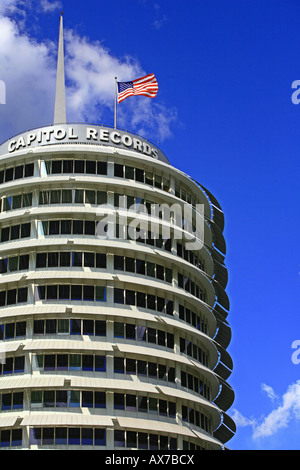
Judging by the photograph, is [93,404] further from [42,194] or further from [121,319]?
[42,194]

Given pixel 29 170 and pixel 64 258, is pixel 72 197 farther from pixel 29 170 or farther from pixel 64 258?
pixel 64 258

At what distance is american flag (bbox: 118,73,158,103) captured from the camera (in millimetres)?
78188

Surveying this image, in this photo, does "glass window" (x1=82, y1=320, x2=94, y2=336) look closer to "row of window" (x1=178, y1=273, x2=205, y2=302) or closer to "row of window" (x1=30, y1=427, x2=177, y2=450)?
"row of window" (x1=30, y1=427, x2=177, y2=450)

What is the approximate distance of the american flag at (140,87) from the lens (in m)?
78.2

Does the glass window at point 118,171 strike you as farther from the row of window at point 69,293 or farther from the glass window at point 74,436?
the glass window at point 74,436

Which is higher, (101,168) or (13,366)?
(101,168)

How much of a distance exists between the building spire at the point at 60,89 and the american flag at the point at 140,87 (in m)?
12.1

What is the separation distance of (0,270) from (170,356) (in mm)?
16602

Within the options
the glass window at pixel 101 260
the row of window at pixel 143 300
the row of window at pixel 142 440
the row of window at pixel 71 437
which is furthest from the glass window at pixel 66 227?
the row of window at pixel 142 440

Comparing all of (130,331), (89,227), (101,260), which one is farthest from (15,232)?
(130,331)

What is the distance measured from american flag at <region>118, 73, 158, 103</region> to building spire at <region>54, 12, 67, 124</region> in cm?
1209

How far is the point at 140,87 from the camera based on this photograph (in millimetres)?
78500

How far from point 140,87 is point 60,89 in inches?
607
